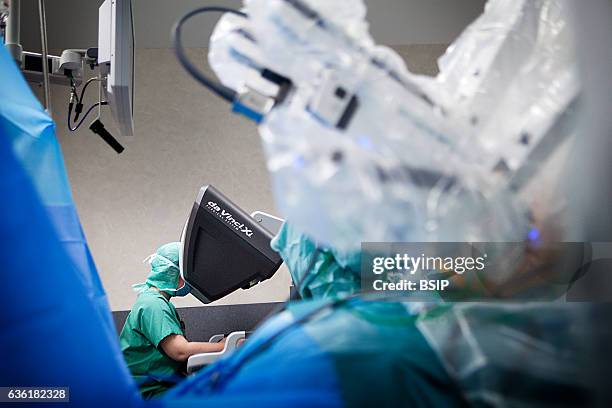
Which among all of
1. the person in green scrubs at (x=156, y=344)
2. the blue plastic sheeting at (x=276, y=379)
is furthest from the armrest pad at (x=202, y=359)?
the blue plastic sheeting at (x=276, y=379)

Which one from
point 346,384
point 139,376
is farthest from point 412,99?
point 139,376

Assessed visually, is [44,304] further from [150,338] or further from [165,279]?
[165,279]

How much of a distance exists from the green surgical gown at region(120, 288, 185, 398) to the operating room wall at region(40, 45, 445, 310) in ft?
4.04

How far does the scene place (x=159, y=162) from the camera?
12.9 ft

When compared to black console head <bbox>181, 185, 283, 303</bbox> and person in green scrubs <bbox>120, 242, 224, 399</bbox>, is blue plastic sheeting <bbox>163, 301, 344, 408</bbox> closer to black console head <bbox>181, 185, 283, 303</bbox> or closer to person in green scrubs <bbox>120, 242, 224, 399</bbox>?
black console head <bbox>181, 185, 283, 303</bbox>

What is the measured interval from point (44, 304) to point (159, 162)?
9.40 ft

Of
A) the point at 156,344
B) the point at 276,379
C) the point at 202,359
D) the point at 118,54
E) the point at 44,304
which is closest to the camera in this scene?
the point at 276,379

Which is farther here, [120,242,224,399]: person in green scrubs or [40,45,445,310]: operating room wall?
[40,45,445,310]: operating room wall

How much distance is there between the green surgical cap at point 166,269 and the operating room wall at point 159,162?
42.7 inches

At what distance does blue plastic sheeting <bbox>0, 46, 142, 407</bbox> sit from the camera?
1.11m

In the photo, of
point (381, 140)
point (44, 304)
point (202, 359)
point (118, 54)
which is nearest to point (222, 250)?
point (202, 359)

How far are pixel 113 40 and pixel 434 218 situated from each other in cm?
126

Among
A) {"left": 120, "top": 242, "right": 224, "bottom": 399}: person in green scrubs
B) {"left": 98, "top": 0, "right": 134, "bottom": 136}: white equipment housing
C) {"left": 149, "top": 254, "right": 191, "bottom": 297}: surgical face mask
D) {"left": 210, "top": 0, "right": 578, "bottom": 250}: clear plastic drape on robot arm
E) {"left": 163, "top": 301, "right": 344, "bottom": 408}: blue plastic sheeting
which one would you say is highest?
{"left": 98, "top": 0, "right": 134, "bottom": 136}: white equipment housing

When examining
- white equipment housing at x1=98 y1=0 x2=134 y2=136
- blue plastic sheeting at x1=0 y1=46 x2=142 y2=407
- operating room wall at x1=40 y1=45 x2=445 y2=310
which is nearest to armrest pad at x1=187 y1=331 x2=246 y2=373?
white equipment housing at x1=98 y1=0 x2=134 y2=136
